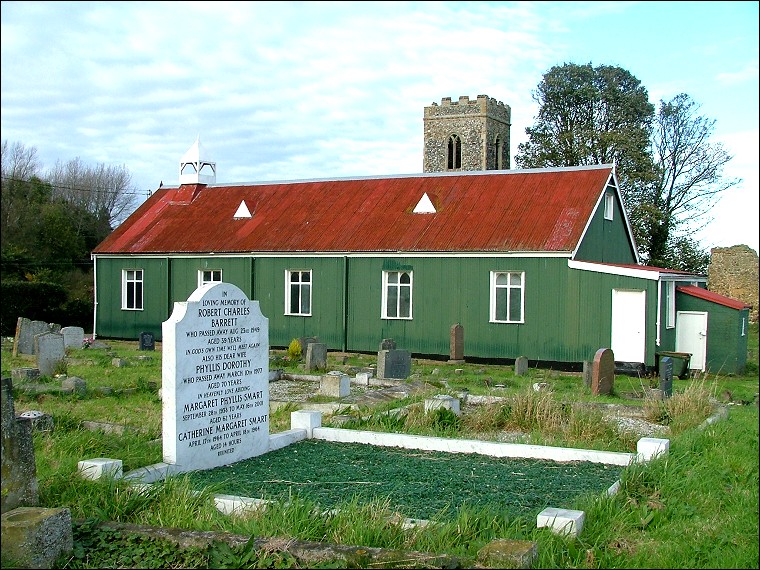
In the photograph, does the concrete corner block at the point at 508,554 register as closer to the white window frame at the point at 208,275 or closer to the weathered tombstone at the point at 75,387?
the weathered tombstone at the point at 75,387

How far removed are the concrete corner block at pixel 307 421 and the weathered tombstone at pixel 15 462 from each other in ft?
15.7

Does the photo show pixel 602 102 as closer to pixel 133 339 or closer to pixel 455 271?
pixel 455 271

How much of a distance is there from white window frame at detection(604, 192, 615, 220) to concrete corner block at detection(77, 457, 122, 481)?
2147 cm

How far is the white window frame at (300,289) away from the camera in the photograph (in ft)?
92.1

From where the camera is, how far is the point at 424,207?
1085 inches

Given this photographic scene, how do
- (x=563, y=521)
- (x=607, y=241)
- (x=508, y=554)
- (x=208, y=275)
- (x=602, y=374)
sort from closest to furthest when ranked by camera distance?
(x=508, y=554) < (x=563, y=521) < (x=602, y=374) < (x=607, y=241) < (x=208, y=275)

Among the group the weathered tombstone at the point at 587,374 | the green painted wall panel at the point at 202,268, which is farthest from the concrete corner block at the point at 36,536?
the green painted wall panel at the point at 202,268

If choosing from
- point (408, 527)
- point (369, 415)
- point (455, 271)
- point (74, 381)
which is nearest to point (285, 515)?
point (408, 527)

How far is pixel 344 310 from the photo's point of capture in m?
27.2

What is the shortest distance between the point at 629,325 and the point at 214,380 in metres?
15.8

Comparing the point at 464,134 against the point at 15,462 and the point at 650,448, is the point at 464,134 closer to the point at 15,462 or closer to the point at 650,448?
the point at 650,448

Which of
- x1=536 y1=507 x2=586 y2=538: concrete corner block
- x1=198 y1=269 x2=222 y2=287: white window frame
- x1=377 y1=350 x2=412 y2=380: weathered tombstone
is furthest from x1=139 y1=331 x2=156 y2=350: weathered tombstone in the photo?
x1=536 y1=507 x2=586 y2=538: concrete corner block

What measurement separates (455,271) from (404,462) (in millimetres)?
16313

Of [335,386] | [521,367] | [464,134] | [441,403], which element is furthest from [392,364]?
[464,134]
